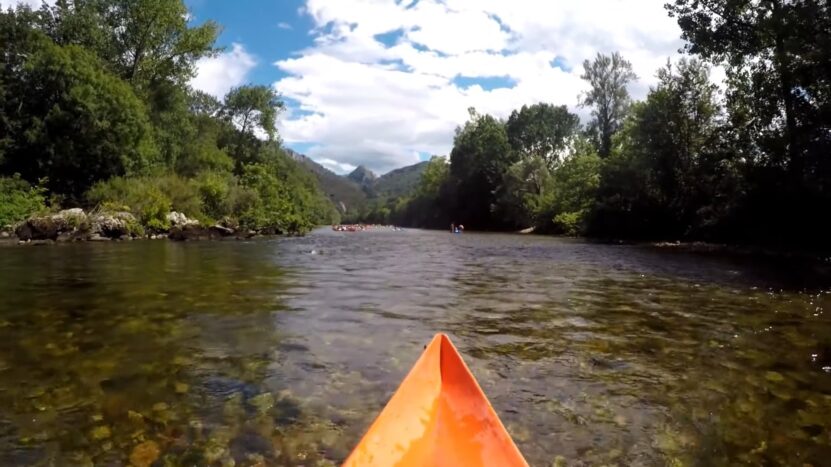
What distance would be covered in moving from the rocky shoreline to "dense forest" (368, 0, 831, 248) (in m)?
30.6

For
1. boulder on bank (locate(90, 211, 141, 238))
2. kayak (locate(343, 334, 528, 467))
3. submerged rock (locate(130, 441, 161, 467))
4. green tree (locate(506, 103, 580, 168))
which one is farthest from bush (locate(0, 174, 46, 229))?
green tree (locate(506, 103, 580, 168))

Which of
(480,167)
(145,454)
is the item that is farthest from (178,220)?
(480,167)

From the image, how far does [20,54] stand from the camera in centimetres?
3809

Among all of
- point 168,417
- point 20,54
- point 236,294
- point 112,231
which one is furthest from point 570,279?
point 20,54

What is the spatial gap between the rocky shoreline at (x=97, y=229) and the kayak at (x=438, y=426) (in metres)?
29.7

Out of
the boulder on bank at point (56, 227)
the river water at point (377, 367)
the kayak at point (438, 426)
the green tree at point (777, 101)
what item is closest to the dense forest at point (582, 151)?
the green tree at point (777, 101)

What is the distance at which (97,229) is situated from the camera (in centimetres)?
3130

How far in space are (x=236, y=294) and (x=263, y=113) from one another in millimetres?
63810

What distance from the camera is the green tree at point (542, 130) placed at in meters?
92.6

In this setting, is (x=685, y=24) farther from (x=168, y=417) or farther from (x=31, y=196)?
(x=31, y=196)

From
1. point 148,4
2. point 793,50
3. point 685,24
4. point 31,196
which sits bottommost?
point 31,196

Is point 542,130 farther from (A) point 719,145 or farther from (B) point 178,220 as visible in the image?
(B) point 178,220

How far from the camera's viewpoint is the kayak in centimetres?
305

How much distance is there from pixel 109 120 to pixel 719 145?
39.5m
